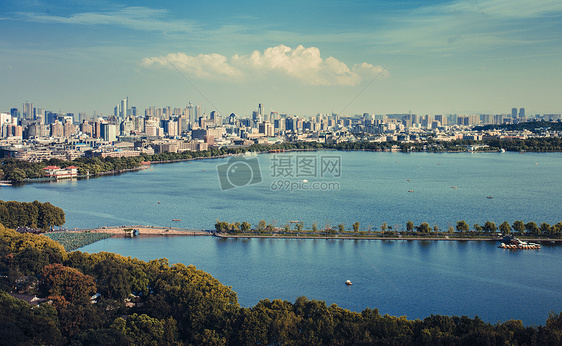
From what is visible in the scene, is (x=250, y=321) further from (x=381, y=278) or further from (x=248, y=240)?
(x=248, y=240)

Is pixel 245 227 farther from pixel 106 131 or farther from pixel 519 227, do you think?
pixel 106 131

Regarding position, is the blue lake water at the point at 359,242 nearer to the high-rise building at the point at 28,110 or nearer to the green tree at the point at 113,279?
the green tree at the point at 113,279

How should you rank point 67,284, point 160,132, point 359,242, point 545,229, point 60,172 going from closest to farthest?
point 67,284 → point 359,242 → point 545,229 → point 60,172 → point 160,132

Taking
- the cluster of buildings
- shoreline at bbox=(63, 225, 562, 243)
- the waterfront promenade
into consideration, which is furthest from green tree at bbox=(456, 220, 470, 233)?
the cluster of buildings

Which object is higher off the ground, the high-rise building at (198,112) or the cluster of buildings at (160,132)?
the high-rise building at (198,112)

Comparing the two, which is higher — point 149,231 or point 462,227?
point 462,227

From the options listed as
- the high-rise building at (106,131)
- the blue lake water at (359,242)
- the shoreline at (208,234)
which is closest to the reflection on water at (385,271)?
the blue lake water at (359,242)

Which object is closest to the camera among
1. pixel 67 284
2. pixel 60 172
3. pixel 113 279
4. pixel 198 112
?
pixel 67 284

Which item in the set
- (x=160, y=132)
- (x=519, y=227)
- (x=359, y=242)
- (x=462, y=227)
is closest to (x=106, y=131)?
(x=160, y=132)
